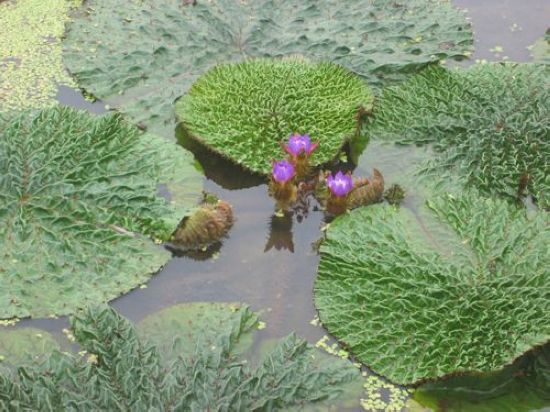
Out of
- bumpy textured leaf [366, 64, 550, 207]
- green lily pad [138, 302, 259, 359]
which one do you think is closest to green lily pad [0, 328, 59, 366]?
green lily pad [138, 302, 259, 359]

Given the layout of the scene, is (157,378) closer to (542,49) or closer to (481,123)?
(481,123)

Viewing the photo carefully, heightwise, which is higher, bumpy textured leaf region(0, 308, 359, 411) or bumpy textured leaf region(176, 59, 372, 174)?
bumpy textured leaf region(176, 59, 372, 174)

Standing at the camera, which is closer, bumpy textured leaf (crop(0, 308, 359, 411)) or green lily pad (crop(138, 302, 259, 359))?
bumpy textured leaf (crop(0, 308, 359, 411))

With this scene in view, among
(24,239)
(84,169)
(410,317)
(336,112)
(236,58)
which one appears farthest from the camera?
(236,58)

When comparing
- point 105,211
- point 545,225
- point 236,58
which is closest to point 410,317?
point 545,225

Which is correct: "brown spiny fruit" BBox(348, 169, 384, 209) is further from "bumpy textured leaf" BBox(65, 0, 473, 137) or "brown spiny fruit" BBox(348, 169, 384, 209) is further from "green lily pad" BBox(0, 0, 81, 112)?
"green lily pad" BBox(0, 0, 81, 112)

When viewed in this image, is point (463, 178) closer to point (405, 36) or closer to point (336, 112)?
point (336, 112)
